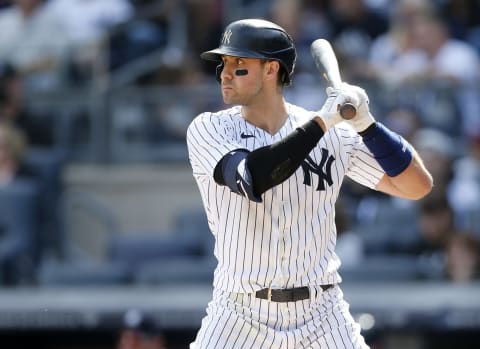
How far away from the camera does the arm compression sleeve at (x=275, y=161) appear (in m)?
3.42

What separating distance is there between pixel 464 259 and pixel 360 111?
328 centimetres

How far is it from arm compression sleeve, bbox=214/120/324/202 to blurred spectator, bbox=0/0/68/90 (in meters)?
4.98

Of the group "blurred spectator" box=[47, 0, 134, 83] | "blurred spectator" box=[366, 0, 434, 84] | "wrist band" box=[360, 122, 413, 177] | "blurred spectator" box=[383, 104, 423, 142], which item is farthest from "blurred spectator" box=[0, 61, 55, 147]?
"wrist band" box=[360, 122, 413, 177]

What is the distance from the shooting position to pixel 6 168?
301 inches

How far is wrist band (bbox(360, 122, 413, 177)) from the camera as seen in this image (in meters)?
3.67

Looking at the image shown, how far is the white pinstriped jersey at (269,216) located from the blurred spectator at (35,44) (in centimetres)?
467

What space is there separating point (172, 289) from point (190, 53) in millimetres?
2275

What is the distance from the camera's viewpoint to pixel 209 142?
3713 mm

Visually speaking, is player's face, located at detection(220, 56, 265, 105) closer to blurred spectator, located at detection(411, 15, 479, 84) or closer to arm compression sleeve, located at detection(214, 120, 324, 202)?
arm compression sleeve, located at detection(214, 120, 324, 202)

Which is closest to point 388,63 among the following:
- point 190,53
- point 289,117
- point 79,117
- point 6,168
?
point 190,53

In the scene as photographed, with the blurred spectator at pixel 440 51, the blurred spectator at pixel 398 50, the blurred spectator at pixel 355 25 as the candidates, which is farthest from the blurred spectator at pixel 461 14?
the blurred spectator at pixel 355 25

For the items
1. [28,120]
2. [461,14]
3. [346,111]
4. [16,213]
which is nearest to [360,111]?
[346,111]

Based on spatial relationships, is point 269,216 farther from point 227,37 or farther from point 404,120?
point 404,120

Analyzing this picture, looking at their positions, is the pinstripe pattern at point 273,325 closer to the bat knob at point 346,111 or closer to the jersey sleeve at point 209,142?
the jersey sleeve at point 209,142
